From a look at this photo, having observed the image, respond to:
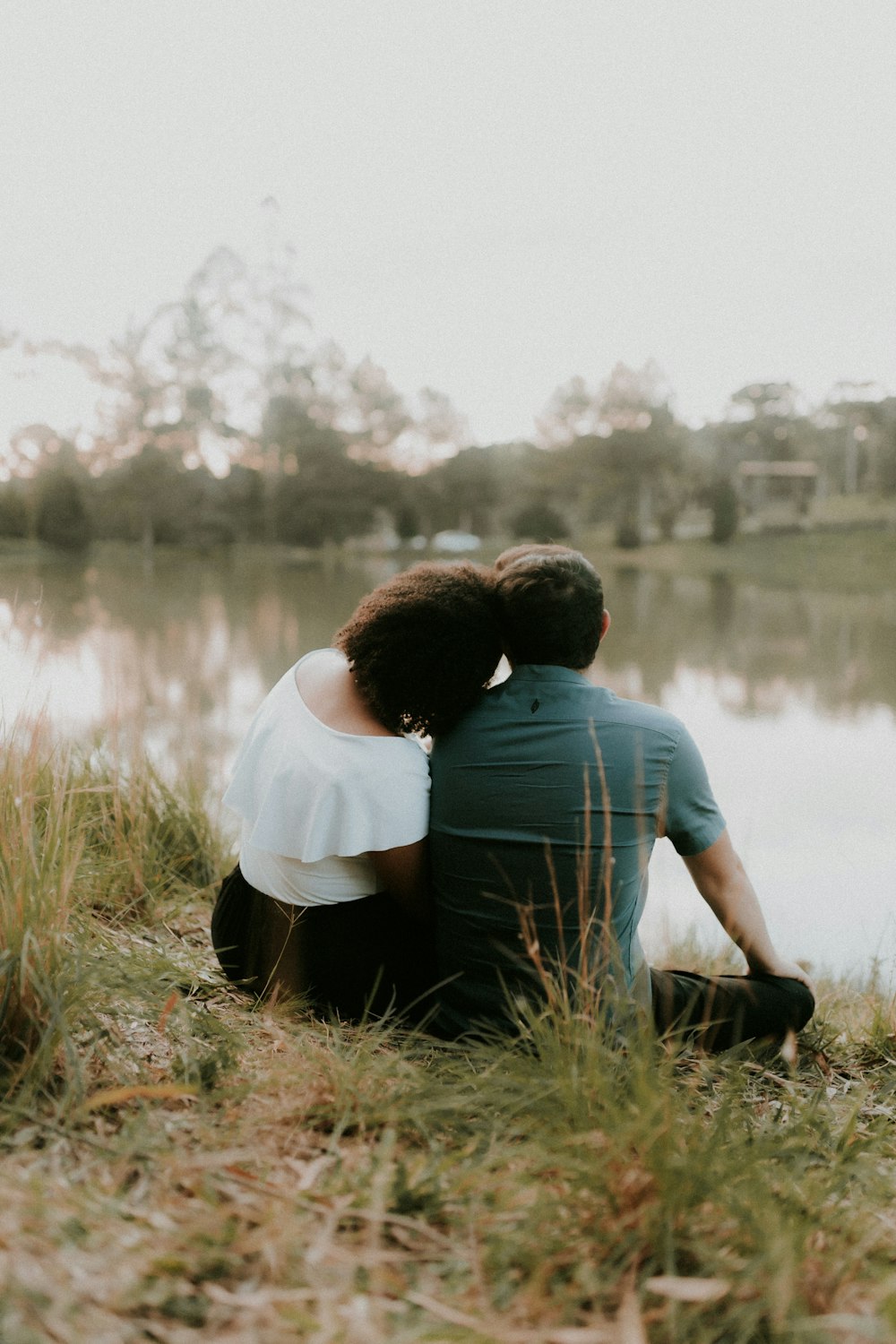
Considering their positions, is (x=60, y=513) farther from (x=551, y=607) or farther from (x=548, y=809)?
(x=548, y=809)

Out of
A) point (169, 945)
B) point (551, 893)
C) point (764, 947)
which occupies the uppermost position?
point (551, 893)

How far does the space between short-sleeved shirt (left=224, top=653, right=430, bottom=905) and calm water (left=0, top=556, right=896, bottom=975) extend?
53cm

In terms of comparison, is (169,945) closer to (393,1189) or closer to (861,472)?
(393,1189)

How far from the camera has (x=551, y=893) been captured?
1660 millimetres

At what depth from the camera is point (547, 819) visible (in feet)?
5.42

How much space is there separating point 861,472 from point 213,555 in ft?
41.6

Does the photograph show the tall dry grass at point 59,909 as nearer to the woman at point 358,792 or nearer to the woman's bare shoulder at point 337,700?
the woman at point 358,792

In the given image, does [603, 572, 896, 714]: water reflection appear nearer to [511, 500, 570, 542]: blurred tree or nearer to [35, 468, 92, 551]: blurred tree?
[511, 500, 570, 542]: blurred tree

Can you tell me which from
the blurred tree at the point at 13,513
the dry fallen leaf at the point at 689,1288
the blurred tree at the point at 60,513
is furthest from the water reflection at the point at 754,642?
the dry fallen leaf at the point at 689,1288

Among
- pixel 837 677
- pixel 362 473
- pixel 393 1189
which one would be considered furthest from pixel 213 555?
pixel 393 1189

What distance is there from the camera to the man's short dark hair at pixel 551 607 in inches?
67.5

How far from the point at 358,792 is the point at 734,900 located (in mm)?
724

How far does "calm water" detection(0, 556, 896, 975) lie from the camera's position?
10.00 feet

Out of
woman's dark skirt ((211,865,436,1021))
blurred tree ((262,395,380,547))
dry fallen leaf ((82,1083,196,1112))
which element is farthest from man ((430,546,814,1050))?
blurred tree ((262,395,380,547))
